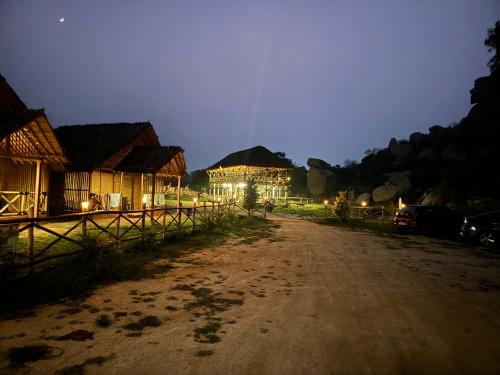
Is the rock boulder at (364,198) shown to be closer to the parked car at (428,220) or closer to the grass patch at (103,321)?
the parked car at (428,220)

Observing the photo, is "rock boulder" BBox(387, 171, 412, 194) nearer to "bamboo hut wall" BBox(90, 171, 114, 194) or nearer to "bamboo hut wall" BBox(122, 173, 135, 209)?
"bamboo hut wall" BBox(122, 173, 135, 209)

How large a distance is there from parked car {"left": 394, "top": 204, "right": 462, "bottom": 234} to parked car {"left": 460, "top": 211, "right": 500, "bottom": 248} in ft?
7.10

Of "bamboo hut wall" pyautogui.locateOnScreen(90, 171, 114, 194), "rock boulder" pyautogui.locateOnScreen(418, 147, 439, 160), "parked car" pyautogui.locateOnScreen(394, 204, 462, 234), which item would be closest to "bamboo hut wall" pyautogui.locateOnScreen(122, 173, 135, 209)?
"bamboo hut wall" pyautogui.locateOnScreen(90, 171, 114, 194)

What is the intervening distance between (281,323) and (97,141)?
1902 cm

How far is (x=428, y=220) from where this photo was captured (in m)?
16.4

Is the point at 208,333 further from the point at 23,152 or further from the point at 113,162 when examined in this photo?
the point at 113,162

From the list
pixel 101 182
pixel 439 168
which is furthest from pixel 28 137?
pixel 439 168

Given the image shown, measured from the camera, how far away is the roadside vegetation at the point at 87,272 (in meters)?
5.44

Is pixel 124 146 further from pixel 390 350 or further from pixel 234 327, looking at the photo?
pixel 390 350

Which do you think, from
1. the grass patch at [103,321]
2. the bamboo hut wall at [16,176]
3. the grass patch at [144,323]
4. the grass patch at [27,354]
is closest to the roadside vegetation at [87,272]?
the grass patch at [103,321]

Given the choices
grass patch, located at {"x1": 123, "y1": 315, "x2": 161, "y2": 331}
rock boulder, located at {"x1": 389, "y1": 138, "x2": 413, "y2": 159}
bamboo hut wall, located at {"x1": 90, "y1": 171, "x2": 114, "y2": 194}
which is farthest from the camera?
rock boulder, located at {"x1": 389, "y1": 138, "x2": 413, "y2": 159}

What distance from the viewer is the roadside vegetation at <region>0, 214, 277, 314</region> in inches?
214

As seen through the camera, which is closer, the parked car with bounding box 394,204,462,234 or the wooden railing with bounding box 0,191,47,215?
the wooden railing with bounding box 0,191,47,215

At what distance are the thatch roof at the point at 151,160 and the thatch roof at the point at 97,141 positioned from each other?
2.83 ft
